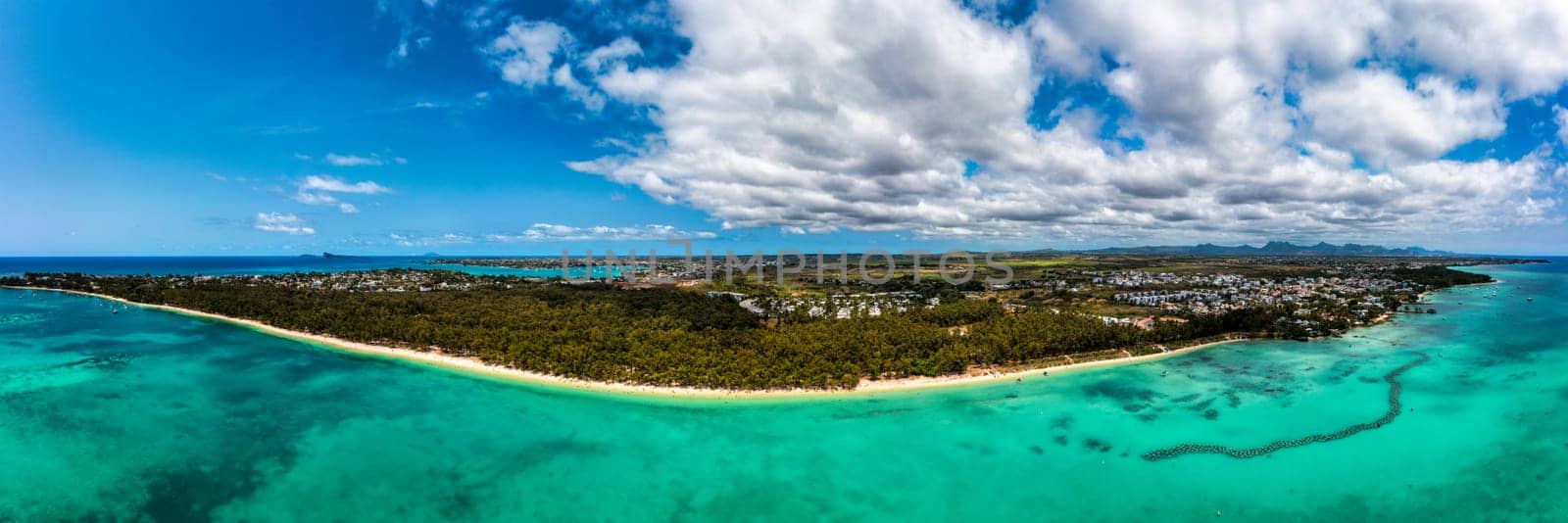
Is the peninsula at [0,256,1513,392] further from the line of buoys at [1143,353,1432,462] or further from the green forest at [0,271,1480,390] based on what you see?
the line of buoys at [1143,353,1432,462]

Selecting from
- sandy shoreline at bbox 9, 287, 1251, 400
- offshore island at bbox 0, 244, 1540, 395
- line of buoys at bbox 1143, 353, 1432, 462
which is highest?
offshore island at bbox 0, 244, 1540, 395

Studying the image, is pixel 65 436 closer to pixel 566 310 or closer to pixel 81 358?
pixel 81 358

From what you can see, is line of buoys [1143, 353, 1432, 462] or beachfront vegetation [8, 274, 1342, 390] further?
beachfront vegetation [8, 274, 1342, 390]

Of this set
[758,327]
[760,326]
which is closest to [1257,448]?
[758,327]

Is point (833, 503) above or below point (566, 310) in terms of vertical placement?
below

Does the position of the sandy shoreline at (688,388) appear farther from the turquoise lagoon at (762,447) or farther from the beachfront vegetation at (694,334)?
the turquoise lagoon at (762,447)

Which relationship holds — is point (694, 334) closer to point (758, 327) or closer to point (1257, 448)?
point (758, 327)

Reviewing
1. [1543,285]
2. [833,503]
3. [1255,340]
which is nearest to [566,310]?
[833,503]

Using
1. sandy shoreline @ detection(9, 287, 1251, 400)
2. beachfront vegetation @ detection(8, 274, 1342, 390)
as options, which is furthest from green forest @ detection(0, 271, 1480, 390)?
sandy shoreline @ detection(9, 287, 1251, 400)
